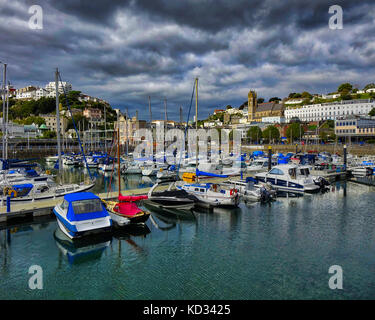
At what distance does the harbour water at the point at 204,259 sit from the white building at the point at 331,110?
430 feet

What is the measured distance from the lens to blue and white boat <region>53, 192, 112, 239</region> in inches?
620

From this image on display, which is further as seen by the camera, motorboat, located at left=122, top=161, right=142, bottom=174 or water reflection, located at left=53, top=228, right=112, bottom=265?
motorboat, located at left=122, top=161, right=142, bottom=174


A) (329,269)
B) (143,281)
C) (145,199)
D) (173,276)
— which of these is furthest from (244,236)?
(145,199)

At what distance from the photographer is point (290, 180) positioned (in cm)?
3069

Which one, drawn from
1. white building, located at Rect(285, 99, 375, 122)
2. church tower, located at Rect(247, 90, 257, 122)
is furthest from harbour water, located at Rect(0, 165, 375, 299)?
church tower, located at Rect(247, 90, 257, 122)

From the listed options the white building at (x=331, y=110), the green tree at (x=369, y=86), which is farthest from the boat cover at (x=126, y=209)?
the green tree at (x=369, y=86)

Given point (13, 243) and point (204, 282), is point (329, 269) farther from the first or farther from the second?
point (13, 243)

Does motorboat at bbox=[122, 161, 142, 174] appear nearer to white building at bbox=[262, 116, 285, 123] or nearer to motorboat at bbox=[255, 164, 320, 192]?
motorboat at bbox=[255, 164, 320, 192]

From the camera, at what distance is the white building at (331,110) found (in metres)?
141

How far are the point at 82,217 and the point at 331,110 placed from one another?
163 metres

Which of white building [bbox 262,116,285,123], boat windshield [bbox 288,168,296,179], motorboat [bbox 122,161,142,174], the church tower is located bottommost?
motorboat [bbox 122,161,142,174]

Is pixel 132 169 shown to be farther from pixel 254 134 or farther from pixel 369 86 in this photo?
pixel 369 86
